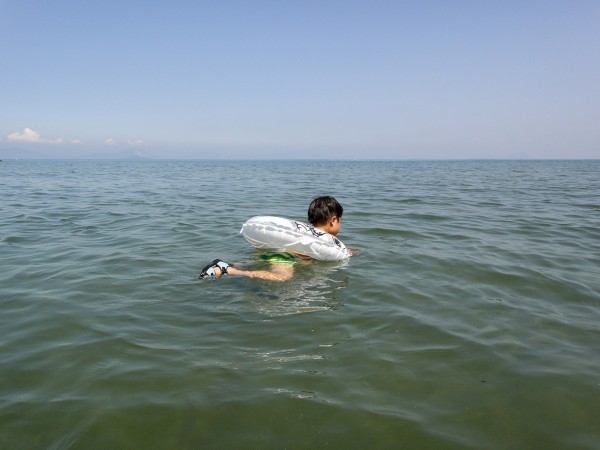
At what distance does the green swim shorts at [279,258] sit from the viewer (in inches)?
239

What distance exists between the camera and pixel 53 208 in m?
13.2

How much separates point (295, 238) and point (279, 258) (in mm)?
404

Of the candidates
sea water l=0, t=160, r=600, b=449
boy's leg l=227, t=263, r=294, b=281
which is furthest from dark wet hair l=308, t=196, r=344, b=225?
boy's leg l=227, t=263, r=294, b=281

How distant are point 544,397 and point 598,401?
380 millimetres

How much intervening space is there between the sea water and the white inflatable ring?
0.94 ft

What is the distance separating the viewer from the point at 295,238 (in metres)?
6.21

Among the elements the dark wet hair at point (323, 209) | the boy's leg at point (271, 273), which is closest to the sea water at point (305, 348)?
the boy's leg at point (271, 273)

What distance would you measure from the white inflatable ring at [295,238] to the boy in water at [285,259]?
0.60 feet

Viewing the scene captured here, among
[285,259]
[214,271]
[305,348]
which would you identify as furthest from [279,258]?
[305,348]

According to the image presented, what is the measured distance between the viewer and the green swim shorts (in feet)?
19.9

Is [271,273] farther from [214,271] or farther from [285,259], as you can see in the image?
[214,271]

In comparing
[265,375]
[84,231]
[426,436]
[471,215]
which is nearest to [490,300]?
[426,436]

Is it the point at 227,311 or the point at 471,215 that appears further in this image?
the point at 471,215

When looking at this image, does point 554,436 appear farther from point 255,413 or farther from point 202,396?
point 202,396
